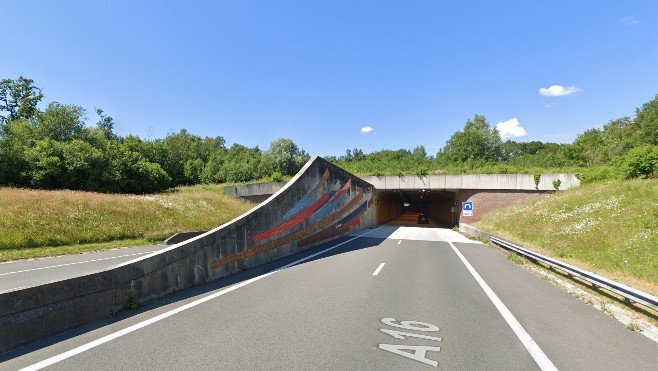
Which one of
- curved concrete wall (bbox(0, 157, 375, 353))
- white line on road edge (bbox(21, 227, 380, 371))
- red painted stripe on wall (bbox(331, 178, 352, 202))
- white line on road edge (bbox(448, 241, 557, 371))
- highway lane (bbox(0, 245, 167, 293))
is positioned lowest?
highway lane (bbox(0, 245, 167, 293))

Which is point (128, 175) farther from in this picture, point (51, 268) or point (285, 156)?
point (285, 156)

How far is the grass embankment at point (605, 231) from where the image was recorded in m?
10.7

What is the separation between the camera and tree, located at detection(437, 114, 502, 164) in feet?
324

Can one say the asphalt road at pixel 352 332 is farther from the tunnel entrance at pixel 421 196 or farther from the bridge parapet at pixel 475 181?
the tunnel entrance at pixel 421 196

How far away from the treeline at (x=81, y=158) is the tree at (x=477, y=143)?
50.8 meters

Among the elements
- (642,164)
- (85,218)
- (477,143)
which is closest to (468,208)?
(642,164)

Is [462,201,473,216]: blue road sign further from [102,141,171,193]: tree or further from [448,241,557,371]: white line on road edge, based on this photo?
[102,141,171,193]: tree

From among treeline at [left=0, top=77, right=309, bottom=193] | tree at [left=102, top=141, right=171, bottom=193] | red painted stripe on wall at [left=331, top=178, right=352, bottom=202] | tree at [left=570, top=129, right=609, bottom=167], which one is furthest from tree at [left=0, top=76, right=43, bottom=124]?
tree at [left=570, top=129, right=609, bottom=167]

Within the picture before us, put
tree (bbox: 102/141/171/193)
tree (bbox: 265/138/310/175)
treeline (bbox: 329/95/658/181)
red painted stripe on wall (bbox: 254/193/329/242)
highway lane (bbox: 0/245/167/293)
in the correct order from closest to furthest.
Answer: highway lane (bbox: 0/245/167/293), red painted stripe on wall (bbox: 254/193/329/242), treeline (bbox: 329/95/658/181), tree (bbox: 102/141/171/193), tree (bbox: 265/138/310/175)

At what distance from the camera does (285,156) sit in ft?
269

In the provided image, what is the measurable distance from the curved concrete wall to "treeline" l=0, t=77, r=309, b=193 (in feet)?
108

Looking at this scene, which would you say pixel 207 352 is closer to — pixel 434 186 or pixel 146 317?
pixel 146 317

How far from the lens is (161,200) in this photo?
106 ft

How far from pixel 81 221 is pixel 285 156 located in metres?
60.9
